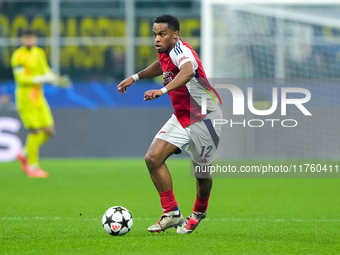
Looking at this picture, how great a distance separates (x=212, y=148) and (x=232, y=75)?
846cm

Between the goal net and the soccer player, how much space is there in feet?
26.3

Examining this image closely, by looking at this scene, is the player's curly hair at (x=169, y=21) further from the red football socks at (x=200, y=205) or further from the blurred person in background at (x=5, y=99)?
the blurred person in background at (x=5, y=99)

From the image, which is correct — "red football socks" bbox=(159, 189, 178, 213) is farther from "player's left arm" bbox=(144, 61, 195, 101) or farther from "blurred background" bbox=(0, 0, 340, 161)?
"blurred background" bbox=(0, 0, 340, 161)

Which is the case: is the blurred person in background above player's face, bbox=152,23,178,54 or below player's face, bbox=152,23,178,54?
below

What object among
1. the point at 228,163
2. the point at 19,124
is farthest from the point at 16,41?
the point at 228,163

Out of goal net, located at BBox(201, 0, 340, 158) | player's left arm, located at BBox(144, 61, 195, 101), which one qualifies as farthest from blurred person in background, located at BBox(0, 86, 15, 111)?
player's left arm, located at BBox(144, 61, 195, 101)

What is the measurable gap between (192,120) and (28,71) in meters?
7.10

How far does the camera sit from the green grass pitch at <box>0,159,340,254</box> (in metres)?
6.14

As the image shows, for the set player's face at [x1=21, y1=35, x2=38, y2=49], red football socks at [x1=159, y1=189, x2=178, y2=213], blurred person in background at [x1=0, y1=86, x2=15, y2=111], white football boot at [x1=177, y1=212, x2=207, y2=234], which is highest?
player's face at [x1=21, y1=35, x2=38, y2=49]

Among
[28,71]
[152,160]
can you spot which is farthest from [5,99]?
[152,160]

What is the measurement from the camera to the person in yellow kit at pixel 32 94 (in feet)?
43.6

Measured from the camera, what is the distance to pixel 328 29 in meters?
15.4

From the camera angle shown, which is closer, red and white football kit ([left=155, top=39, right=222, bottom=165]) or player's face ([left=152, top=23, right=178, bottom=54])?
player's face ([left=152, top=23, right=178, bottom=54])

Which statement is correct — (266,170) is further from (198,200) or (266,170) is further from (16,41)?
(16,41)
